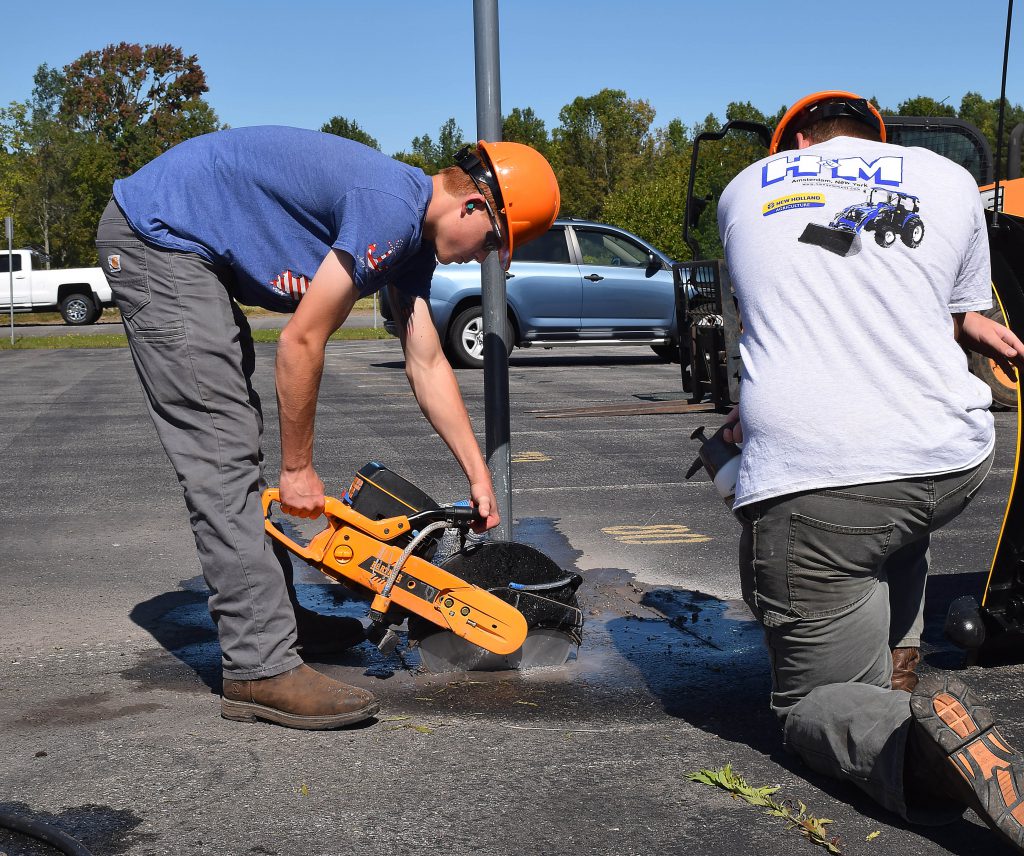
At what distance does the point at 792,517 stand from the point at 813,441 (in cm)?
18

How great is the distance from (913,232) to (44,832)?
2.34 m

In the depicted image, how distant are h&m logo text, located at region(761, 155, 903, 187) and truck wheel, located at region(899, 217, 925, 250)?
10cm

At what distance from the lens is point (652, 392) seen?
41.8ft

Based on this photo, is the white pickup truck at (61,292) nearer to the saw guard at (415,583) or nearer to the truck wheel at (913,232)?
the saw guard at (415,583)

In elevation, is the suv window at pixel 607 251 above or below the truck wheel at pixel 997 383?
above

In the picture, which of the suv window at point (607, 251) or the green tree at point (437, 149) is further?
the green tree at point (437, 149)

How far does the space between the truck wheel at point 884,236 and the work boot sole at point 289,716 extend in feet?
5.85

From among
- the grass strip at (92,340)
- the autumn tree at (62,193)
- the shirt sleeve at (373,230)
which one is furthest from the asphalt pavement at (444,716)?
the autumn tree at (62,193)

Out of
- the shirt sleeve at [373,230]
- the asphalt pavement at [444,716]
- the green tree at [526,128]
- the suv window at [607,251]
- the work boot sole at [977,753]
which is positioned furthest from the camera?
the green tree at [526,128]

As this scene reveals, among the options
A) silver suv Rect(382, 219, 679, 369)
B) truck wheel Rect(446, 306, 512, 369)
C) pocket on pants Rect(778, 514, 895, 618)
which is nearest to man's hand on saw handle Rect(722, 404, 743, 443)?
pocket on pants Rect(778, 514, 895, 618)

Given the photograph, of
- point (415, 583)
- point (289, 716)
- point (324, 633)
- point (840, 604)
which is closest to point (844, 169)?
point (840, 604)

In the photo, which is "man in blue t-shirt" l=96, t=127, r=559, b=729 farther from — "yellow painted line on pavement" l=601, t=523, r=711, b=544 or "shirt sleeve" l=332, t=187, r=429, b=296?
"yellow painted line on pavement" l=601, t=523, r=711, b=544

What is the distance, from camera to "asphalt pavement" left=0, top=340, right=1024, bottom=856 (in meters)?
2.69

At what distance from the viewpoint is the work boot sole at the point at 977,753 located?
2375mm
